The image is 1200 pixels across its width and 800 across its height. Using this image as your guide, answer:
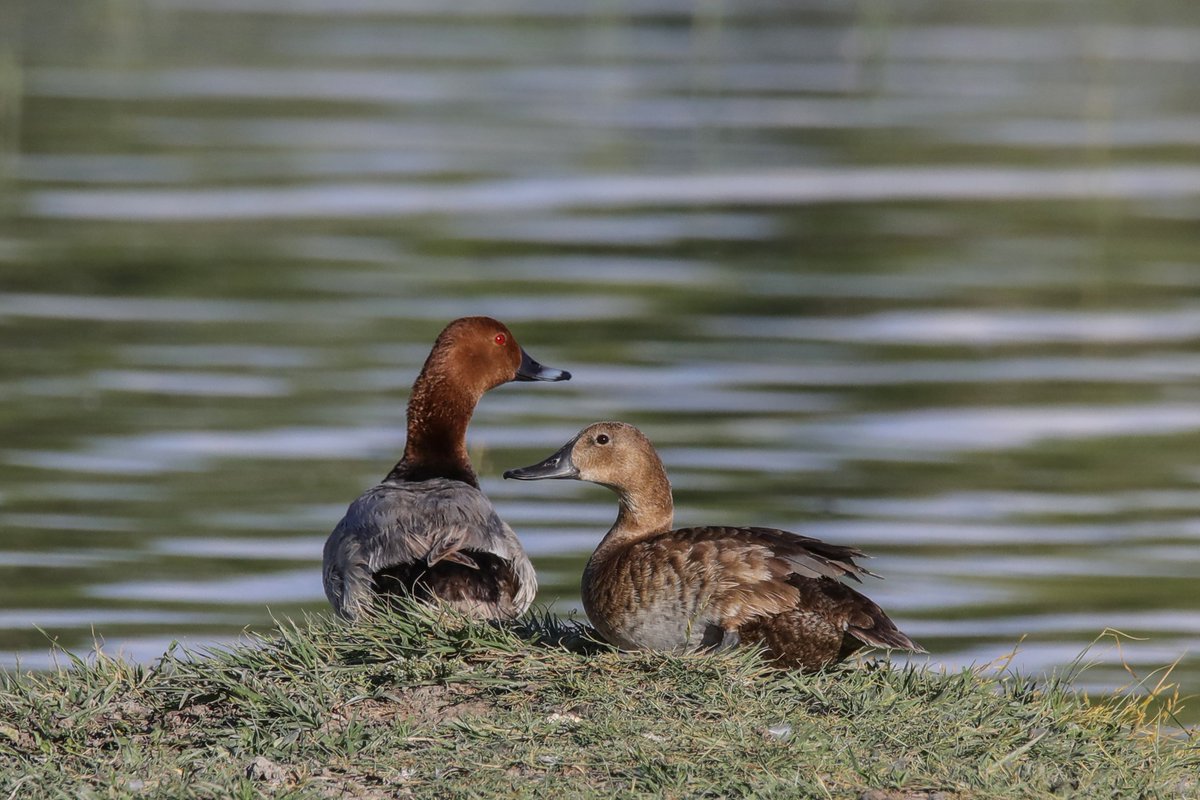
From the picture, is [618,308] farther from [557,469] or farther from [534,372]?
[557,469]

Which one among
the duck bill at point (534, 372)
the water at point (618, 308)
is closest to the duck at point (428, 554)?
the duck bill at point (534, 372)

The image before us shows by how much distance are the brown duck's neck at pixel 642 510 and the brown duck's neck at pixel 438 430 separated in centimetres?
172

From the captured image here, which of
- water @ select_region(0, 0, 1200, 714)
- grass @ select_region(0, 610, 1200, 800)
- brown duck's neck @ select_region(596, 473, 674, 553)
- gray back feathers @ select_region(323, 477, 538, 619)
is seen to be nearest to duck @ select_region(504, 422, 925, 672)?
grass @ select_region(0, 610, 1200, 800)

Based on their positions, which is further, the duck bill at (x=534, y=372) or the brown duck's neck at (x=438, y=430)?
the duck bill at (x=534, y=372)

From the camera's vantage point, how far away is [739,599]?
20.0 feet

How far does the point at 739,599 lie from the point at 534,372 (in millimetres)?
3264

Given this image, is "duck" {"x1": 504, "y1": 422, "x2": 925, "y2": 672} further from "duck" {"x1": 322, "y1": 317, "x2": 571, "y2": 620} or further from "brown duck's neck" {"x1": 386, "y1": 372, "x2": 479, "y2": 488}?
"brown duck's neck" {"x1": 386, "y1": 372, "x2": 479, "y2": 488}

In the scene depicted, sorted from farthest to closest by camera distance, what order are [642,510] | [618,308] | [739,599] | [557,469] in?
[618,308]
[557,469]
[642,510]
[739,599]

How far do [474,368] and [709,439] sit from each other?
136 inches

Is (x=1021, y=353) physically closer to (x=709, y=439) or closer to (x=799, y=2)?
(x=709, y=439)

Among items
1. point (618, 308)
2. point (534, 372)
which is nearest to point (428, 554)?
point (534, 372)

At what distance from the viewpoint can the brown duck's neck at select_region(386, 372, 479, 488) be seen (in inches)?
330

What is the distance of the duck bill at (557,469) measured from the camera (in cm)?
687

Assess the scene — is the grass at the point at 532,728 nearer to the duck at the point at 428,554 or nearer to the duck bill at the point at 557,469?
the duck at the point at 428,554
